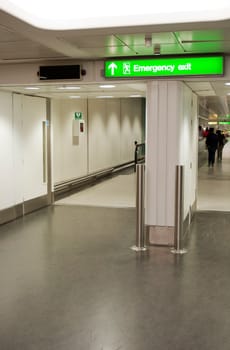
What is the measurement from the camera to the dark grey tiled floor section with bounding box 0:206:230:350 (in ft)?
12.3

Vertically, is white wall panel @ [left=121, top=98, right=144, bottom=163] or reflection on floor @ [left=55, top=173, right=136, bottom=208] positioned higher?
white wall panel @ [left=121, top=98, right=144, bottom=163]

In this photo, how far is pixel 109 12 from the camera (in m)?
5.00

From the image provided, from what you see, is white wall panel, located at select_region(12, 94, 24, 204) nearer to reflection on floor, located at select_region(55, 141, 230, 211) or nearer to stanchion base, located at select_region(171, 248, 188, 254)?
reflection on floor, located at select_region(55, 141, 230, 211)

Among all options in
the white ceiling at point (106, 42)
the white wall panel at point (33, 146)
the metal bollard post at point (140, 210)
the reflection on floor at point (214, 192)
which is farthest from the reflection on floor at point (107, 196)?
the white ceiling at point (106, 42)

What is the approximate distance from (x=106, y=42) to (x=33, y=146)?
4.45 metres

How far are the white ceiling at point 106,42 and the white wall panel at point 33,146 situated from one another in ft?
6.89

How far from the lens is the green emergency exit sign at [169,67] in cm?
609


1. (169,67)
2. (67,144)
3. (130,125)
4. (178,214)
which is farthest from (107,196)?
(130,125)

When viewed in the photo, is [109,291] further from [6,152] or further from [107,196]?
[107,196]

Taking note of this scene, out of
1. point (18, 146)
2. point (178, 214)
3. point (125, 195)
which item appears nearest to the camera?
point (178, 214)

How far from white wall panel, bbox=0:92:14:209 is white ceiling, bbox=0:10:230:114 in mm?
1277

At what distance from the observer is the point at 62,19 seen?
472 cm

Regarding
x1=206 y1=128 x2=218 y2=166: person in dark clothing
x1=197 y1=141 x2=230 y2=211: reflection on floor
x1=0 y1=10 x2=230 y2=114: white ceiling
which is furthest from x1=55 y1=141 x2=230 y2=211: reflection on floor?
x1=206 y1=128 x2=218 y2=166: person in dark clothing

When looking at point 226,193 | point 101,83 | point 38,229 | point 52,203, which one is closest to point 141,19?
point 101,83
